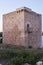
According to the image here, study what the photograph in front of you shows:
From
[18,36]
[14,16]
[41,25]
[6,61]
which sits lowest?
[6,61]

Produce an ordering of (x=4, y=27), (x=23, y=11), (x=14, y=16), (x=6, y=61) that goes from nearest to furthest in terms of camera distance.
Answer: (x=6, y=61) → (x=23, y=11) → (x=14, y=16) → (x=4, y=27)

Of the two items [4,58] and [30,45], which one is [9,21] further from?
[4,58]

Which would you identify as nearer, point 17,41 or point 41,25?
point 17,41

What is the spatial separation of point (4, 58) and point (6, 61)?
0.24 m

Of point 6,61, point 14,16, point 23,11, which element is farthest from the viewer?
point 14,16

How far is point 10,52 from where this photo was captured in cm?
874

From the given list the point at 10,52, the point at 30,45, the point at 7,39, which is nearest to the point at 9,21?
the point at 7,39

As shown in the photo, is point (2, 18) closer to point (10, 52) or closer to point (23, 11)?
point (23, 11)

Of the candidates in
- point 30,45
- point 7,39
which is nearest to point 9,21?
point 7,39

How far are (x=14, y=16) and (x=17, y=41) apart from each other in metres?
2.60

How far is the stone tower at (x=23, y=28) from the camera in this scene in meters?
12.9

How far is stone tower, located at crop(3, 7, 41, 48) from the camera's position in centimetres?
1293

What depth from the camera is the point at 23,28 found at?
12.8 meters

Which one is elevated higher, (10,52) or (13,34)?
(13,34)
